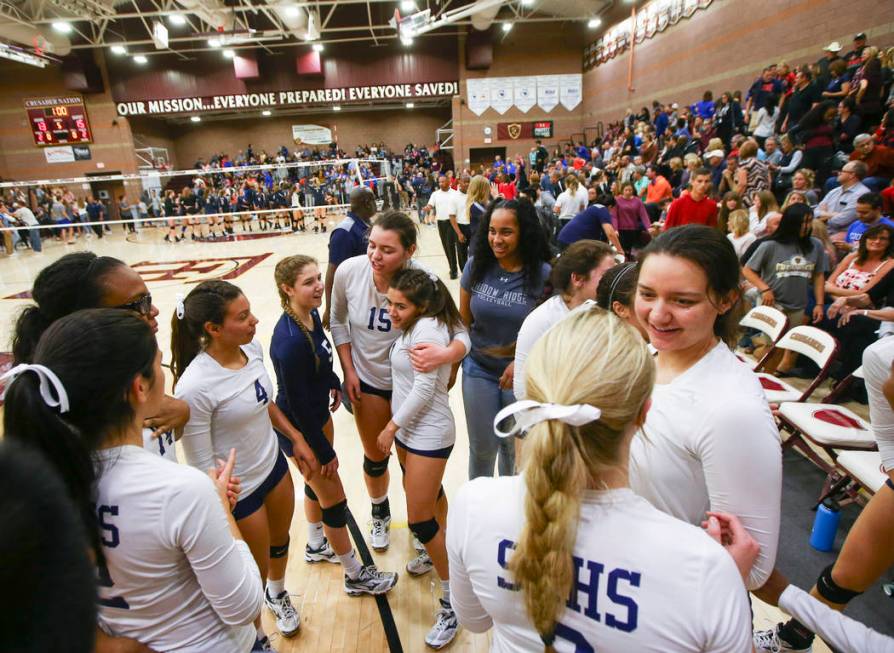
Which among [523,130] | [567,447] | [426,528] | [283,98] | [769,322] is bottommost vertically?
[426,528]

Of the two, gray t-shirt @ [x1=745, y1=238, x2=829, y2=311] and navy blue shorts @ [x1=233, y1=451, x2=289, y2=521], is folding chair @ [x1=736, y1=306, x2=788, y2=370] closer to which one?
gray t-shirt @ [x1=745, y1=238, x2=829, y2=311]

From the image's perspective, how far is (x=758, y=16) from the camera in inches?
434

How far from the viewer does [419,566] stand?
252 centimetres

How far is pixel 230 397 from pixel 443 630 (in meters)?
1.40

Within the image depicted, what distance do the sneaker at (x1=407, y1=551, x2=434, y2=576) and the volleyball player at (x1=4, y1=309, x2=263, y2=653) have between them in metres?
1.50

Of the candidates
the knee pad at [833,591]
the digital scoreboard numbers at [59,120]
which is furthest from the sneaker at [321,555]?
the digital scoreboard numbers at [59,120]

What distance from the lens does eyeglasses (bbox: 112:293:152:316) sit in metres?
1.77

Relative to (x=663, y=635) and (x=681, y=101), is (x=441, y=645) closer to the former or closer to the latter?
(x=663, y=635)

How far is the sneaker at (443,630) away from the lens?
211 cm

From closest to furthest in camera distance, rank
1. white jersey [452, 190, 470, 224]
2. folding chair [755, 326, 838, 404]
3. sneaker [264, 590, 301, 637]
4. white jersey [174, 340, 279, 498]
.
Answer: white jersey [174, 340, 279, 498], sneaker [264, 590, 301, 637], folding chair [755, 326, 838, 404], white jersey [452, 190, 470, 224]

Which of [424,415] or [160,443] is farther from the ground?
[160,443]

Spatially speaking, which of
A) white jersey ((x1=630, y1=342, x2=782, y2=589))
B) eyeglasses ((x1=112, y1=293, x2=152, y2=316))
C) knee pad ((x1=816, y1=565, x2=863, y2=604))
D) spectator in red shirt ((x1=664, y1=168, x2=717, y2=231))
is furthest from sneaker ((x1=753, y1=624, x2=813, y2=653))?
spectator in red shirt ((x1=664, y1=168, x2=717, y2=231))

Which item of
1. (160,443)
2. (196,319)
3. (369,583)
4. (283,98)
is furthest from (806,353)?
(283,98)

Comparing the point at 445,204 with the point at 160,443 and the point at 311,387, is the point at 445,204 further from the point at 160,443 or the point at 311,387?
the point at 160,443
